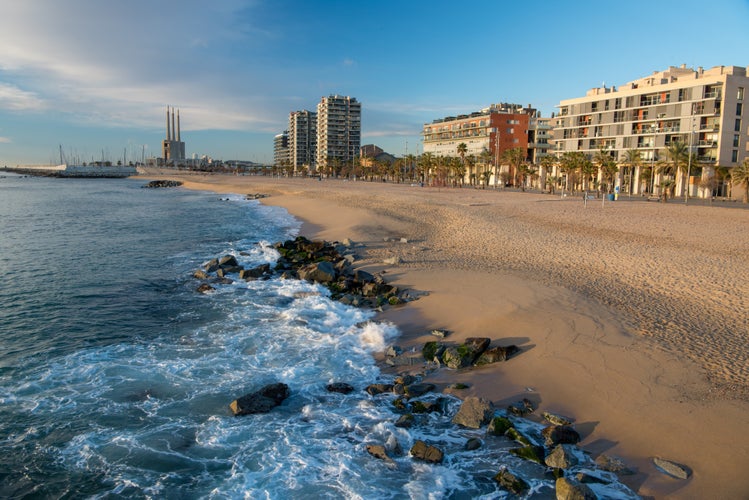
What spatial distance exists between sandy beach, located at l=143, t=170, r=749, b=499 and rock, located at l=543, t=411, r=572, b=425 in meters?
0.18

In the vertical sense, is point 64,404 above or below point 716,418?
below

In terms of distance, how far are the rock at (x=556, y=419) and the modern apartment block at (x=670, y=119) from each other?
6330 centimetres

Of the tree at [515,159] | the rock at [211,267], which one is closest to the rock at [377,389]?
the rock at [211,267]

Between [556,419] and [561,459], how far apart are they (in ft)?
3.58

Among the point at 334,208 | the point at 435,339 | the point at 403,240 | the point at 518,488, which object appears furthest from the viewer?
the point at 334,208

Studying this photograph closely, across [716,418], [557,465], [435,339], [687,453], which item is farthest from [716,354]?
[435,339]

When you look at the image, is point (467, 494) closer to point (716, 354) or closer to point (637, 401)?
point (637, 401)

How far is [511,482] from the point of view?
6395 millimetres

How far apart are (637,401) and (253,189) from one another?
260 feet

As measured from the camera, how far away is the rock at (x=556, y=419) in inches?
303

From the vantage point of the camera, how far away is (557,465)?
6.70 metres

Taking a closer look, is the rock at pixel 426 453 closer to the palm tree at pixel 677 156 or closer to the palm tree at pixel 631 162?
the palm tree at pixel 677 156

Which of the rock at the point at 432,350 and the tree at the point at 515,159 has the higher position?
the tree at the point at 515,159

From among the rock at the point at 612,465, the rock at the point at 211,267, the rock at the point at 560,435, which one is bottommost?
the rock at the point at 612,465
